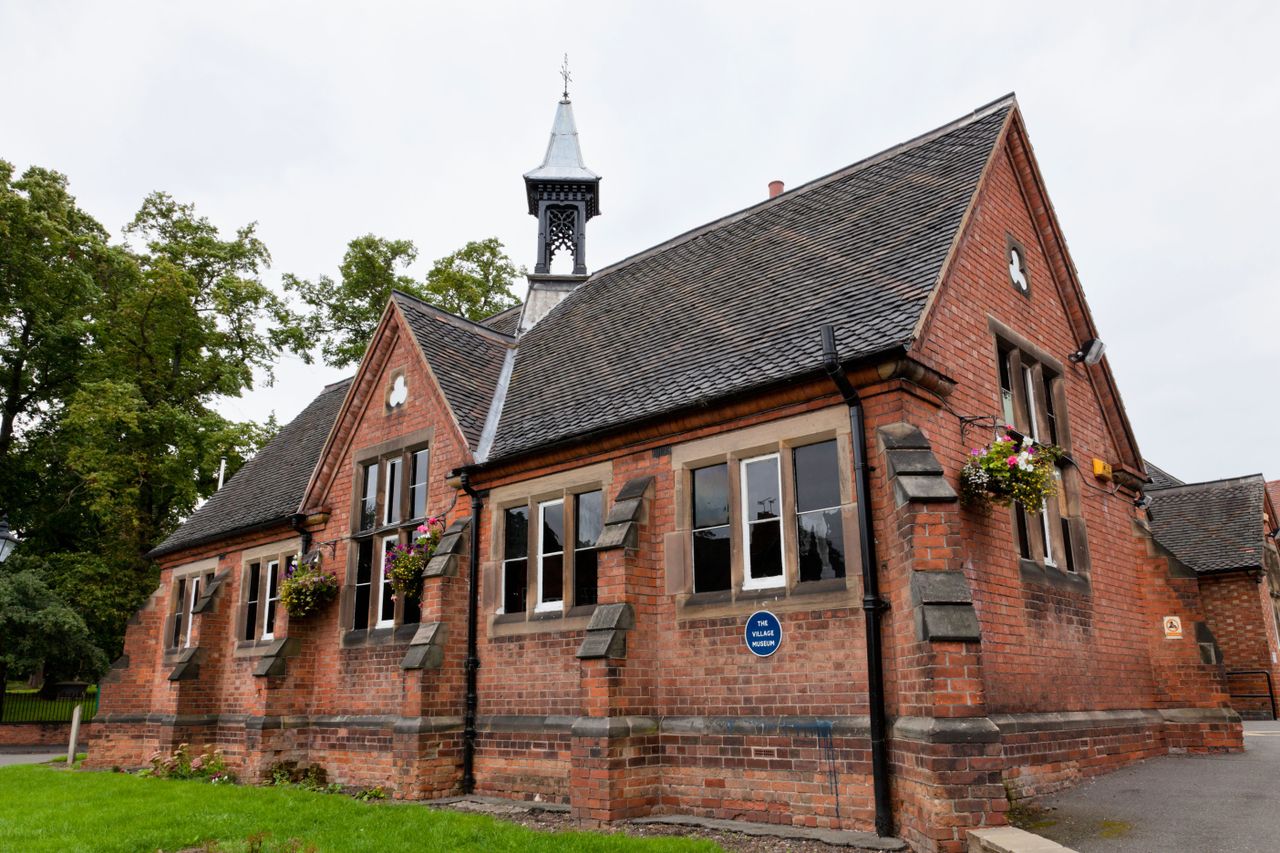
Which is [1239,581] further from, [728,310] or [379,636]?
[379,636]

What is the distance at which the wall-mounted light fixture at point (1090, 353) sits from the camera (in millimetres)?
14305

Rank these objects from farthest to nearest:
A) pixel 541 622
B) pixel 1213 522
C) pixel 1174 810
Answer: pixel 1213 522 → pixel 541 622 → pixel 1174 810

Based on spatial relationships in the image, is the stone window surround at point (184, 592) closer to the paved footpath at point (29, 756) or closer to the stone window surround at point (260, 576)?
the stone window surround at point (260, 576)

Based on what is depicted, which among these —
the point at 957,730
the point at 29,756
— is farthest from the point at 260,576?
the point at 957,730

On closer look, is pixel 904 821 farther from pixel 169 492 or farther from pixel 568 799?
pixel 169 492

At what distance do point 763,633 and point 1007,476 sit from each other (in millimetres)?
3200

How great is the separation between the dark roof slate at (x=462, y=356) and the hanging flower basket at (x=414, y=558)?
1533 mm

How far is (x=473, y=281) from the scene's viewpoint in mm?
36125

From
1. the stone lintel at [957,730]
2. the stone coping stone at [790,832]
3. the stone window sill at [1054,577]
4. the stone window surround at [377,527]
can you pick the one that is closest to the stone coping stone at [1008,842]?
the stone lintel at [957,730]

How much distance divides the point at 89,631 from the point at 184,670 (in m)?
12.5

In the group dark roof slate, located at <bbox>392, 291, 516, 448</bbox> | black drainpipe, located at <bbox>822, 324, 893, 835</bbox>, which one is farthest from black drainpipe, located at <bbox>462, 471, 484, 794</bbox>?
black drainpipe, located at <bbox>822, 324, 893, 835</bbox>

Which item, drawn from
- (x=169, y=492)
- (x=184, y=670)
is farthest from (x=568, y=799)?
(x=169, y=492)

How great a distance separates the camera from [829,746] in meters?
9.55

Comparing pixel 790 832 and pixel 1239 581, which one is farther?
pixel 1239 581
